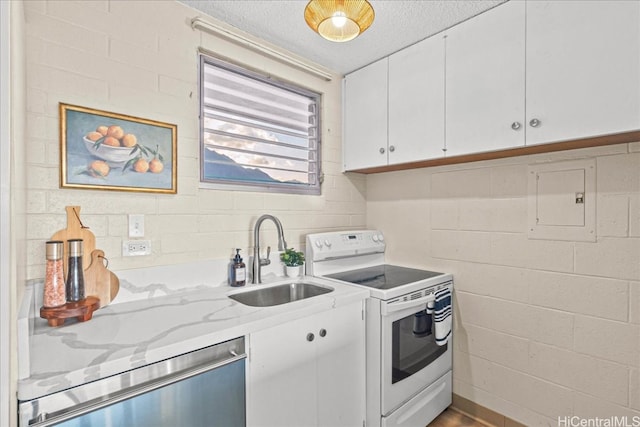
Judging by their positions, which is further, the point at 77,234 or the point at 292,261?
the point at 292,261

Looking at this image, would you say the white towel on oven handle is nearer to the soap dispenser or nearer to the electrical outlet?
the soap dispenser

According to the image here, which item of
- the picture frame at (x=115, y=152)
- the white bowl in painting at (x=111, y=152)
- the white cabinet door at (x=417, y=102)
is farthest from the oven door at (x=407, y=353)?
the white bowl in painting at (x=111, y=152)

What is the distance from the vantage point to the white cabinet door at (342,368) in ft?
5.20

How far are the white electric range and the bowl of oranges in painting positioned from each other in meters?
1.17

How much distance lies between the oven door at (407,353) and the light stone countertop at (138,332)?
0.29m

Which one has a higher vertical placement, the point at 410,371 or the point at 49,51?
the point at 49,51

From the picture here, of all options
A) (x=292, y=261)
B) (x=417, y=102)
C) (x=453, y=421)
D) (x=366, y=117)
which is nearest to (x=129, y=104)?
(x=292, y=261)

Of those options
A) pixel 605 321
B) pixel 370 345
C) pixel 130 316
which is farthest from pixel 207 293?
pixel 605 321

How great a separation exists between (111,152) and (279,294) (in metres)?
1.18

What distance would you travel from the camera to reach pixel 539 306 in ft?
6.07

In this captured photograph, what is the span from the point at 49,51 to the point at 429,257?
2.39 meters

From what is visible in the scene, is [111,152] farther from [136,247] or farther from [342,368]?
[342,368]

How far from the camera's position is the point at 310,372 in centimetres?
152

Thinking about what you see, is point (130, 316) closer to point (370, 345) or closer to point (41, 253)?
point (41, 253)
